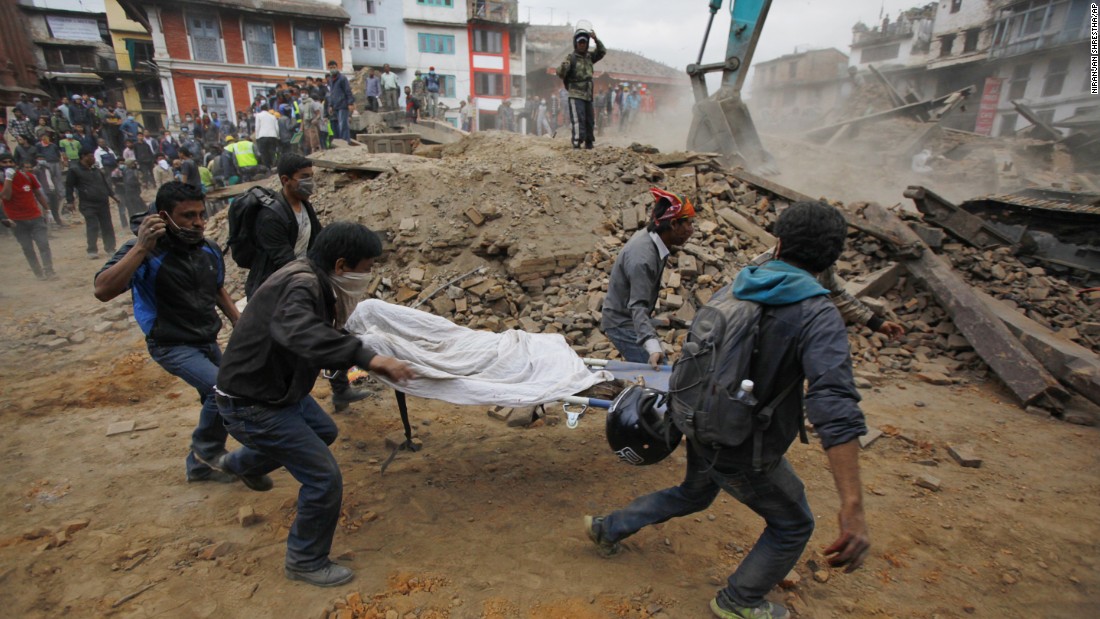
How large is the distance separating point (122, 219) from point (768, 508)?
49.1 feet

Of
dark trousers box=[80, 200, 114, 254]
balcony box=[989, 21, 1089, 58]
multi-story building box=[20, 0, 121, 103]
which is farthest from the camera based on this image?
multi-story building box=[20, 0, 121, 103]

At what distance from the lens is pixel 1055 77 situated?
83.1 feet

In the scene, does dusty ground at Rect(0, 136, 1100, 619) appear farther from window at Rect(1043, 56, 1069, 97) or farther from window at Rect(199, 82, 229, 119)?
window at Rect(1043, 56, 1069, 97)

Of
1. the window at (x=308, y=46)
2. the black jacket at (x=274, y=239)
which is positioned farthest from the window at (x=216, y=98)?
the black jacket at (x=274, y=239)

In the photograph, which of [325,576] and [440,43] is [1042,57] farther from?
[325,576]

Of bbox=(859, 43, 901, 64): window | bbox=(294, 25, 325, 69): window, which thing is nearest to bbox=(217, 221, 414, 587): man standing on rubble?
bbox=(294, 25, 325, 69): window

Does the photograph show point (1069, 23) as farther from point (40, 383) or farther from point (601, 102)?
point (40, 383)

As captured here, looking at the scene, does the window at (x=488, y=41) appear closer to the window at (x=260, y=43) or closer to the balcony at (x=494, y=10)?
the balcony at (x=494, y=10)

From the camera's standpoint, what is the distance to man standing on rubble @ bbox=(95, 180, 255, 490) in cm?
286

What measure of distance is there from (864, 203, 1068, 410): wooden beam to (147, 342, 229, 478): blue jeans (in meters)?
6.43

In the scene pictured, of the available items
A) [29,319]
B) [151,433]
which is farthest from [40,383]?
[29,319]

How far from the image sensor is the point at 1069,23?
24.7 m

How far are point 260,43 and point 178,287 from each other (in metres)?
28.7

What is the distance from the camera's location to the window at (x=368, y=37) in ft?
98.9
